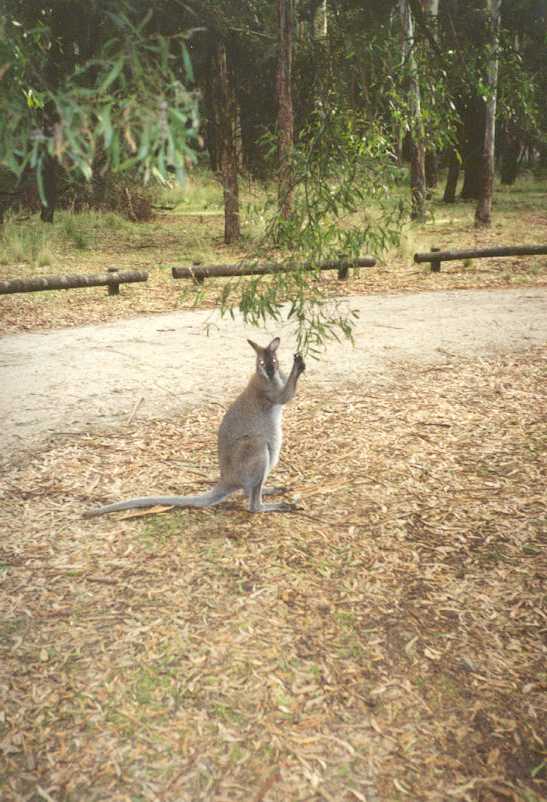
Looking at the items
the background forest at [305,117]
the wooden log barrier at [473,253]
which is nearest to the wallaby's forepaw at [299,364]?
the background forest at [305,117]

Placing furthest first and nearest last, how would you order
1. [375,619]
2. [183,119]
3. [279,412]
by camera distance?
[279,412], [375,619], [183,119]

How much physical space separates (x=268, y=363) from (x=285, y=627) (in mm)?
1747

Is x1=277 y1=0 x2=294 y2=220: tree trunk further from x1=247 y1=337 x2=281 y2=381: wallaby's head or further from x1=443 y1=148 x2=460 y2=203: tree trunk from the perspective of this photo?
x1=443 y1=148 x2=460 y2=203: tree trunk

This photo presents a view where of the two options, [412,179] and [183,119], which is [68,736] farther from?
[412,179]

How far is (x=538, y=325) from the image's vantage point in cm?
953

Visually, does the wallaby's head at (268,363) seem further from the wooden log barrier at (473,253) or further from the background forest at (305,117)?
the wooden log barrier at (473,253)

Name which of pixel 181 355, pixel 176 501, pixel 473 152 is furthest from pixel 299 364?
pixel 473 152

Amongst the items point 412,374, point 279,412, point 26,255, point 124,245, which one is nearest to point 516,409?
point 412,374

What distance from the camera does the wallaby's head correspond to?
4.59 meters

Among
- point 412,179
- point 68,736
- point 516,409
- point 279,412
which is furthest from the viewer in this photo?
point 412,179

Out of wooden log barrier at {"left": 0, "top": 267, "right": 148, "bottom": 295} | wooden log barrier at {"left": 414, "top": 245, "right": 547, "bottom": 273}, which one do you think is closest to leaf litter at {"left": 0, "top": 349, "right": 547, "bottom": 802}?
wooden log barrier at {"left": 0, "top": 267, "right": 148, "bottom": 295}

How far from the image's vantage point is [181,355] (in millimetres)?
8453

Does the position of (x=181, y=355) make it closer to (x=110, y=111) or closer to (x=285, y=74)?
(x=110, y=111)

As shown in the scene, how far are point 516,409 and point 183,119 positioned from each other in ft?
17.2
